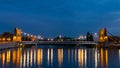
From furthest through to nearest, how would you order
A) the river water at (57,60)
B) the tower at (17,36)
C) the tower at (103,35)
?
the tower at (103,35), the tower at (17,36), the river water at (57,60)

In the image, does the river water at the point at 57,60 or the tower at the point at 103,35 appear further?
the tower at the point at 103,35

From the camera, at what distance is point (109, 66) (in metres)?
52.8

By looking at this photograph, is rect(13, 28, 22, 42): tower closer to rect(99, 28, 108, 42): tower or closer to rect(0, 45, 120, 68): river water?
rect(99, 28, 108, 42): tower

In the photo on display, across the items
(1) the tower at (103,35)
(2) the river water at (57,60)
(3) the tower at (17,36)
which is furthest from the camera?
(1) the tower at (103,35)

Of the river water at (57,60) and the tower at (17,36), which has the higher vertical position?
the tower at (17,36)

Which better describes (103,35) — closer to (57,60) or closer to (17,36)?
(17,36)

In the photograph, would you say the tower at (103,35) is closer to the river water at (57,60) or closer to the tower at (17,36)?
the tower at (17,36)

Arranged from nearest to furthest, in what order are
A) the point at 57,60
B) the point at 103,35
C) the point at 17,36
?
the point at 57,60 → the point at 17,36 → the point at 103,35

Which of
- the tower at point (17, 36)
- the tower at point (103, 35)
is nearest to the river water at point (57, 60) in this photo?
the tower at point (17, 36)

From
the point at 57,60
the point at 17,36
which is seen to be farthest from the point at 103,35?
the point at 57,60

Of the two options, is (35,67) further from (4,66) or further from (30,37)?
(30,37)

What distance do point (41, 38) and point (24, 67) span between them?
5098 inches

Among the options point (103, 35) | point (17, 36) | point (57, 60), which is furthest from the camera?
point (103, 35)

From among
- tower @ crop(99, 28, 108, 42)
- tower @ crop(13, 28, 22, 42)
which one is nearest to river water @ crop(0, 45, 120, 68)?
tower @ crop(13, 28, 22, 42)
